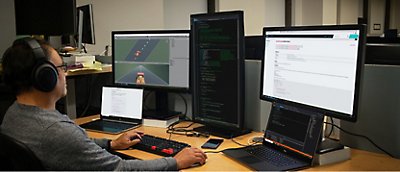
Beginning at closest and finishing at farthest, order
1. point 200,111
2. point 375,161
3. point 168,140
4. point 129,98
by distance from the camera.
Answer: point 375,161 → point 168,140 → point 200,111 → point 129,98

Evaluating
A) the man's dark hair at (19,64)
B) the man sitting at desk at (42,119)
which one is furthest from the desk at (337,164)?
the man's dark hair at (19,64)

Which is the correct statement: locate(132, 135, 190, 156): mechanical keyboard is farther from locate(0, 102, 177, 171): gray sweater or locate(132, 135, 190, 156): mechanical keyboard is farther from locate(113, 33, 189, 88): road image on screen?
locate(113, 33, 189, 88): road image on screen

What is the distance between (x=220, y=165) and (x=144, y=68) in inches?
37.2

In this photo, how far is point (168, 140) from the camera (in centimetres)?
172

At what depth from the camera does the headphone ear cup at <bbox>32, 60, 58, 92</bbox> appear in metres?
1.22

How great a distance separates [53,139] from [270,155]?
778mm

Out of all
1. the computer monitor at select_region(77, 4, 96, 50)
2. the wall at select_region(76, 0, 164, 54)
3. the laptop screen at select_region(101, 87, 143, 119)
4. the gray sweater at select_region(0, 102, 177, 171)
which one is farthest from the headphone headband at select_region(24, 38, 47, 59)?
the wall at select_region(76, 0, 164, 54)

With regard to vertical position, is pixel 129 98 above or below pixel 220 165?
above

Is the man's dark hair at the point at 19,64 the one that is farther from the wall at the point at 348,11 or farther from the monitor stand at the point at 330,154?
the wall at the point at 348,11

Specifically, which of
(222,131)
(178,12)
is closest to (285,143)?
(222,131)

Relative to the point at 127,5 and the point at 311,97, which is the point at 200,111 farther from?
the point at 127,5

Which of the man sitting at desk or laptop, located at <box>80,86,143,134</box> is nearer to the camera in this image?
the man sitting at desk

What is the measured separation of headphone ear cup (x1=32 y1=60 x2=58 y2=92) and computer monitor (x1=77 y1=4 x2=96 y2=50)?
1.79 metres

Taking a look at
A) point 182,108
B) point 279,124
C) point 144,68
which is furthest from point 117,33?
point 279,124
